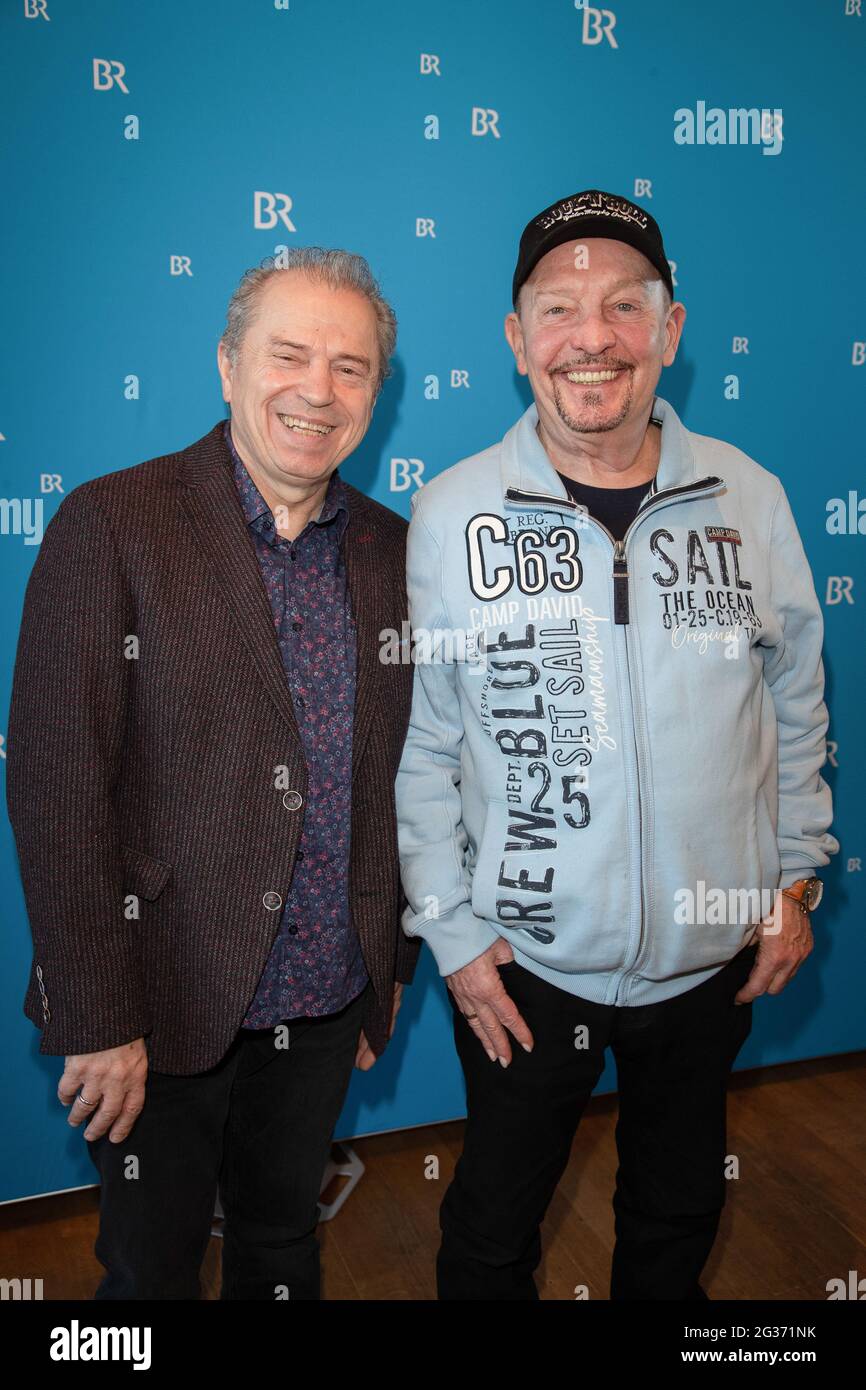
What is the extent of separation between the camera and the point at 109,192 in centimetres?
177

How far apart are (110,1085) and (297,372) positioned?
37.2 inches

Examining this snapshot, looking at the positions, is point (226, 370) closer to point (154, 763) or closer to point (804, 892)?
point (154, 763)

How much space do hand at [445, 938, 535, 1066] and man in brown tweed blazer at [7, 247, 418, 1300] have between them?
0.41ft

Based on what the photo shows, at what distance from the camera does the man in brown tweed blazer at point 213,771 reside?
4.09 ft

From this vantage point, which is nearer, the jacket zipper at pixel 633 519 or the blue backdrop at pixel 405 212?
the jacket zipper at pixel 633 519

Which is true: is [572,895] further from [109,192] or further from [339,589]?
[109,192]

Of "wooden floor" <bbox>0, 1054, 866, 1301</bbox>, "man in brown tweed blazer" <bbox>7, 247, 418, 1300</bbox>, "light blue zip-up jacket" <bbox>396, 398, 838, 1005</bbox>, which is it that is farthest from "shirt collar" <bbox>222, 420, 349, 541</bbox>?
"wooden floor" <bbox>0, 1054, 866, 1301</bbox>

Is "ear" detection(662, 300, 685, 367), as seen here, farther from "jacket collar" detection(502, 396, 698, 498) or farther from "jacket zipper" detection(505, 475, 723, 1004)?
"jacket zipper" detection(505, 475, 723, 1004)

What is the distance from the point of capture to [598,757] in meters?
1.36

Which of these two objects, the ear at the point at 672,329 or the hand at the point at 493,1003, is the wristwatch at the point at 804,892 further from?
the ear at the point at 672,329

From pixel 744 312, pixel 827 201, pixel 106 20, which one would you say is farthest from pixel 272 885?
pixel 827 201

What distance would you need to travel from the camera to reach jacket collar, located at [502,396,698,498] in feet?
4.66

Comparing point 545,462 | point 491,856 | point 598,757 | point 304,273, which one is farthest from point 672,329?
point 491,856

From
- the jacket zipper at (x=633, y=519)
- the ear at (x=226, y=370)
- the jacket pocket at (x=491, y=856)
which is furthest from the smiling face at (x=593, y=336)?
the jacket pocket at (x=491, y=856)
